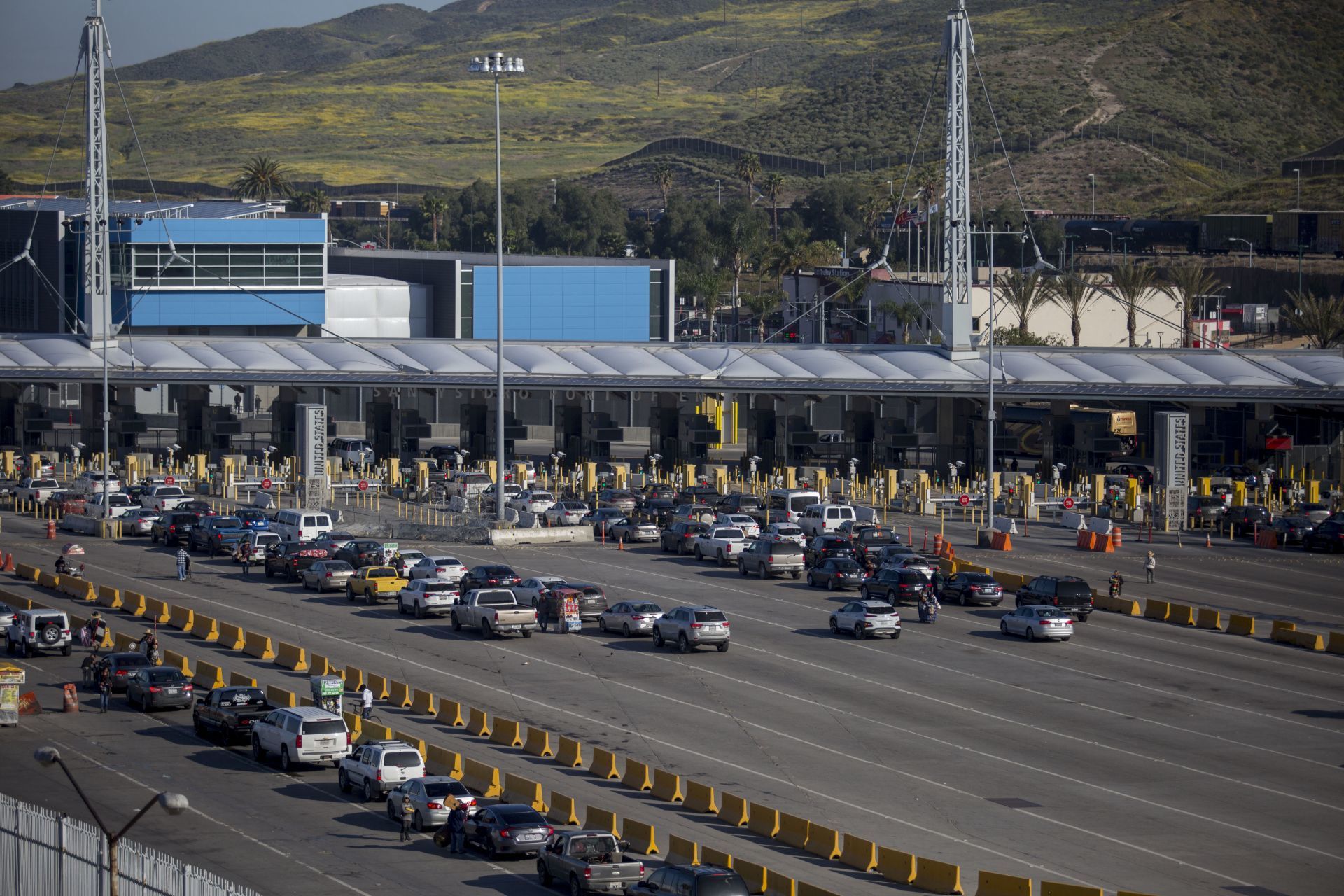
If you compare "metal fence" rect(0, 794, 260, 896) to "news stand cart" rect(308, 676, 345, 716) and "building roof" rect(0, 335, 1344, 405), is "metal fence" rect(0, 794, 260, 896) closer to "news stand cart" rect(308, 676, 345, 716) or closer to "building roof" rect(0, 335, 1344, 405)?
"news stand cart" rect(308, 676, 345, 716)

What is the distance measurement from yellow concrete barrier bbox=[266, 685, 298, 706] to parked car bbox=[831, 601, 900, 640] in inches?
639

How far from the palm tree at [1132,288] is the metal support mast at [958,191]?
2914 cm

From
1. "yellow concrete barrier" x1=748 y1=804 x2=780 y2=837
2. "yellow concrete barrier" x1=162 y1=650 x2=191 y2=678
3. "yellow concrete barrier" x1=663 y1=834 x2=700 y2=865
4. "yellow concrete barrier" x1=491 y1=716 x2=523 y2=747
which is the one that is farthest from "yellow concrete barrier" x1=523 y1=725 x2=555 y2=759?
"yellow concrete barrier" x1=162 y1=650 x2=191 y2=678

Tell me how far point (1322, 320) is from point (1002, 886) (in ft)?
313

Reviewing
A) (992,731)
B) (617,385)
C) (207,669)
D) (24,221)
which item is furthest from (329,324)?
(992,731)

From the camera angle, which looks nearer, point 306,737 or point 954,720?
point 306,737

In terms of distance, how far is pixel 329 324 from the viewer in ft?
405

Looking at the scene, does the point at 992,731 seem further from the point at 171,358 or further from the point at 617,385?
the point at 171,358

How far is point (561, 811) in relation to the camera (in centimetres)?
3234

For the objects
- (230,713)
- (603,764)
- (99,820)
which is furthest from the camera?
(230,713)

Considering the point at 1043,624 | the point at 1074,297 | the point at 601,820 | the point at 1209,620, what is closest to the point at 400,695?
the point at 601,820

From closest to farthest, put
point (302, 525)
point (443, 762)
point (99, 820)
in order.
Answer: point (99, 820) → point (443, 762) → point (302, 525)

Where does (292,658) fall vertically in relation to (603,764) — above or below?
above

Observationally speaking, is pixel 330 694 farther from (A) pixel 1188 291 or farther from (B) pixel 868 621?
(A) pixel 1188 291
